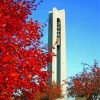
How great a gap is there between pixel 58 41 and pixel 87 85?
200 ft

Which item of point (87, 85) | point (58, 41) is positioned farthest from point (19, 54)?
point (58, 41)

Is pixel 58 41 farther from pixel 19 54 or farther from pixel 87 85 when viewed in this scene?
pixel 19 54

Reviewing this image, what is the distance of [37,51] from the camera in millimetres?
21875

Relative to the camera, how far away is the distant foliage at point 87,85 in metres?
69.4

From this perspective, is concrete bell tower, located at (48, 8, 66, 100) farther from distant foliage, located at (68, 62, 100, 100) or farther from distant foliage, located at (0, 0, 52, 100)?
distant foliage, located at (0, 0, 52, 100)

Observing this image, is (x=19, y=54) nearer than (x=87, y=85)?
Yes

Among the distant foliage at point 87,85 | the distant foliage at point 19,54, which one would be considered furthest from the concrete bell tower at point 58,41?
the distant foliage at point 19,54

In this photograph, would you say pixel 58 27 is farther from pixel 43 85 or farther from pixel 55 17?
pixel 43 85

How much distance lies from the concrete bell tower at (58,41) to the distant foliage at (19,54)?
10307cm

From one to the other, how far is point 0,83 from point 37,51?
3.17 m

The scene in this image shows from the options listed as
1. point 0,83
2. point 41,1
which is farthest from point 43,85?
point 41,1

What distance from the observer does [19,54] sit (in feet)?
66.4

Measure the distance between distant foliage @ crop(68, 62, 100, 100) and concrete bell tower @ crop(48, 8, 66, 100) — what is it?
161 feet

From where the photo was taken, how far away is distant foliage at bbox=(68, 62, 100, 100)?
6944cm
